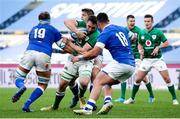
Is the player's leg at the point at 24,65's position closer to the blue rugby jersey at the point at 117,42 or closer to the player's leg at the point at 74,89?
the player's leg at the point at 74,89

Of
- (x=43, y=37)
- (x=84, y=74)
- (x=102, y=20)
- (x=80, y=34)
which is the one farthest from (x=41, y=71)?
(x=102, y=20)

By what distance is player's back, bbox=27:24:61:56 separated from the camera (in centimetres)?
1334

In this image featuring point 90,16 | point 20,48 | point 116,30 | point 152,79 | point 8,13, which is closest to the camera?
point 116,30

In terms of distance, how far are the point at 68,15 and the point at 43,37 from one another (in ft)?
94.4

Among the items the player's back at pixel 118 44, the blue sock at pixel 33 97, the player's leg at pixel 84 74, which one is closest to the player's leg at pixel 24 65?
the blue sock at pixel 33 97

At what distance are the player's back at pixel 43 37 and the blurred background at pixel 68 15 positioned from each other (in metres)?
23.5

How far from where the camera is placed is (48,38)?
43.9ft

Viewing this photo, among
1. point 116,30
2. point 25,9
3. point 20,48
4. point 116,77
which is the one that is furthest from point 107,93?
point 25,9

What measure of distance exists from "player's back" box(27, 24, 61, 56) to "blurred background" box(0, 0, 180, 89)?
23497 millimetres

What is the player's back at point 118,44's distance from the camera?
1220cm

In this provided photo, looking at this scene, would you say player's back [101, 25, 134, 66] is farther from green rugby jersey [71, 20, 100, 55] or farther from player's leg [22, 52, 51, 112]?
player's leg [22, 52, 51, 112]

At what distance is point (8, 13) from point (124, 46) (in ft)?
100

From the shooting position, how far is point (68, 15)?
42.0 m

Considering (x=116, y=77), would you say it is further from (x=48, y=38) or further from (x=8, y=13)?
(x=8, y=13)
